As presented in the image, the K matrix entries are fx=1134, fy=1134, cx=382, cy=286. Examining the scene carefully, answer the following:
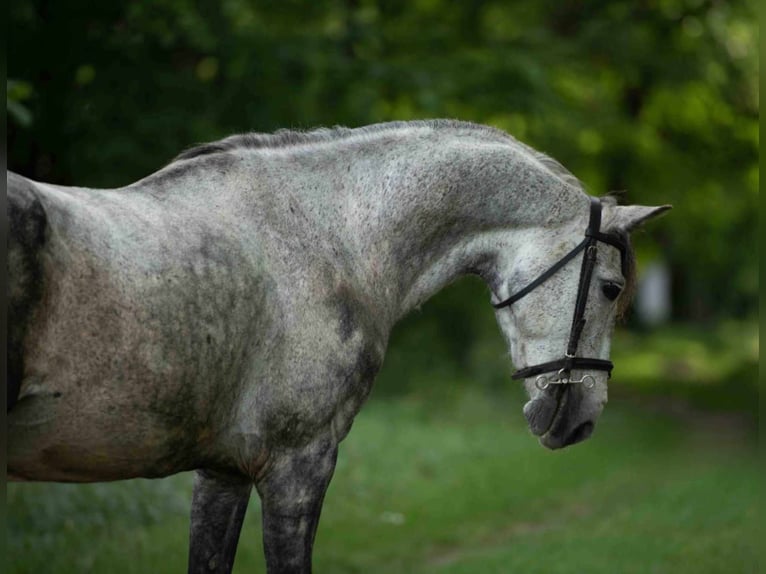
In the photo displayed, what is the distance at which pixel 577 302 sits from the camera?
449 centimetres

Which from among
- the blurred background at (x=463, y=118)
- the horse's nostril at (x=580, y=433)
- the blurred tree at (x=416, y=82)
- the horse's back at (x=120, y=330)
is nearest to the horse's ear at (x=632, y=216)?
the blurred background at (x=463, y=118)

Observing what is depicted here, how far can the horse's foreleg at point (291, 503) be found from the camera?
4.11m

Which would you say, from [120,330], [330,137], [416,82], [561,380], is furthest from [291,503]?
[416,82]

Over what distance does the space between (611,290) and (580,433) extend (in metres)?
Result: 0.60

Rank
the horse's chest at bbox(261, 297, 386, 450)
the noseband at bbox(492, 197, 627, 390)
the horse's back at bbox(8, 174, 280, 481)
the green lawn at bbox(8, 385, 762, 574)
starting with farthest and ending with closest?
the green lawn at bbox(8, 385, 762, 574), the noseband at bbox(492, 197, 627, 390), the horse's chest at bbox(261, 297, 386, 450), the horse's back at bbox(8, 174, 280, 481)

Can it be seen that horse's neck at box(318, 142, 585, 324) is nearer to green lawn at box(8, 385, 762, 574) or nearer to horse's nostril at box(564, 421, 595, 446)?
A: horse's nostril at box(564, 421, 595, 446)

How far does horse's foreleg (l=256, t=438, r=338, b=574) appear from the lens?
4105 mm

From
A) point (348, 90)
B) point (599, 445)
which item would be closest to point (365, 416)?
point (599, 445)

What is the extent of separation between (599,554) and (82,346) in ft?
18.0

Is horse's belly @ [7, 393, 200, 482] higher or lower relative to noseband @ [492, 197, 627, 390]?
lower

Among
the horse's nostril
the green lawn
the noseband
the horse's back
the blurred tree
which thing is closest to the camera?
the horse's back

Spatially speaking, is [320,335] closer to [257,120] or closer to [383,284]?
→ [383,284]

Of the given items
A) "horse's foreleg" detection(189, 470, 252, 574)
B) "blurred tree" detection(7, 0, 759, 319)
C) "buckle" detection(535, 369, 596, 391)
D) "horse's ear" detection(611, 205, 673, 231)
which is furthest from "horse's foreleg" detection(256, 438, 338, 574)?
"blurred tree" detection(7, 0, 759, 319)

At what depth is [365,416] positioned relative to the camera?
14.4 metres
